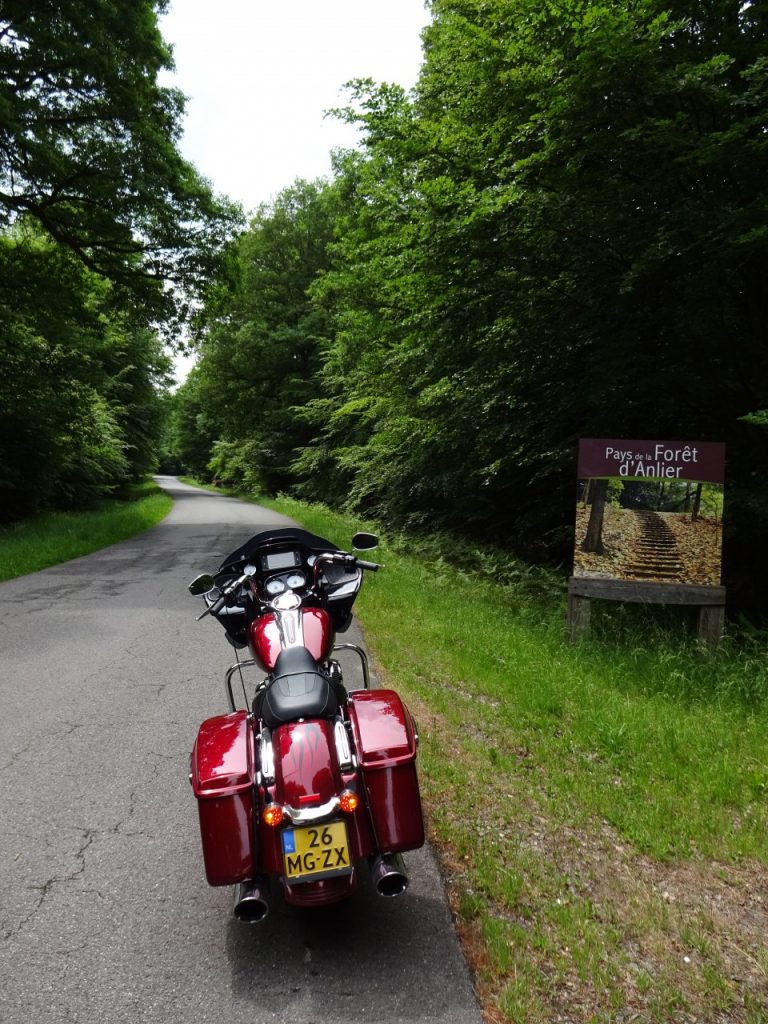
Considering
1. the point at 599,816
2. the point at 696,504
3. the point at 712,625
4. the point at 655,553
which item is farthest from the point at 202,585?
the point at 712,625

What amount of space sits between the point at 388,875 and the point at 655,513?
5180 millimetres

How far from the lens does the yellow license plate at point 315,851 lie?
6.67 ft

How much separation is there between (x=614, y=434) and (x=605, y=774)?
19.3 ft

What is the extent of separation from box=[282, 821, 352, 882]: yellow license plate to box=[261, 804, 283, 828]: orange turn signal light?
0.15 feet

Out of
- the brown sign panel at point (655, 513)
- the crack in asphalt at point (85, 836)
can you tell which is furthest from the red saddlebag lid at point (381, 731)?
the brown sign panel at point (655, 513)

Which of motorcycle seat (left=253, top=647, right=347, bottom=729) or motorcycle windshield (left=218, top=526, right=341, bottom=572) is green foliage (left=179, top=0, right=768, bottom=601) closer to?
motorcycle windshield (left=218, top=526, right=341, bottom=572)

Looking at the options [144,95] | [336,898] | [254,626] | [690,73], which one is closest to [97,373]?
[144,95]

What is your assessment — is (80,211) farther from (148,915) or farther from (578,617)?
(148,915)

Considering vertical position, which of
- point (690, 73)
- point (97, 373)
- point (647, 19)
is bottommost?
point (97, 373)

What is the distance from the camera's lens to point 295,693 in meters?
2.24

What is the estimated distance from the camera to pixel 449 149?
24.3 feet

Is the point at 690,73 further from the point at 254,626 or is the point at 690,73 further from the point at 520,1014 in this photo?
the point at 520,1014

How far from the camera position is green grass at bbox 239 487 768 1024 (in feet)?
7.12

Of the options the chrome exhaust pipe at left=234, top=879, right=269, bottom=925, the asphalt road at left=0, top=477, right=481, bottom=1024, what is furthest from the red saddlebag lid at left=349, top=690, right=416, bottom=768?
the asphalt road at left=0, top=477, right=481, bottom=1024
